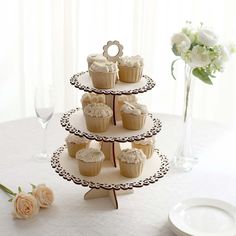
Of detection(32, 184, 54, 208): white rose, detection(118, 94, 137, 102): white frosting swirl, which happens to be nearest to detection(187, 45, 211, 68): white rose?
detection(118, 94, 137, 102): white frosting swirl

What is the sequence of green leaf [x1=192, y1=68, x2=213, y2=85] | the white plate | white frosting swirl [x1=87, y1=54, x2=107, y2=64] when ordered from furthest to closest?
green leaf [x1=192, y1=68, x2=213, y2=85] → white frosting swirl [x1=87, y1=54, x2=107, y2=64] → the white plate

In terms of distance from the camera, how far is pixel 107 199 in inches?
86.5

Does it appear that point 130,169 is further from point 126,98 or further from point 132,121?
point 126,98

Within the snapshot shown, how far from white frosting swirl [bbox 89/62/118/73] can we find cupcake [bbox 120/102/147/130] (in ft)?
0.44

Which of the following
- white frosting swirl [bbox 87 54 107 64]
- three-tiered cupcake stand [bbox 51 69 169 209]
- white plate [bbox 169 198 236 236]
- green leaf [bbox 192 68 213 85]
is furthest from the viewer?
green leaf [bbox 192 68 213 85]

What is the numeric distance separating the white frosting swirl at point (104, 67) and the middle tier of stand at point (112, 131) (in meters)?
0.19

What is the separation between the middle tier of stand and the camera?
80.4 inches

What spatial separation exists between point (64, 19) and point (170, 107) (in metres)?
0.86

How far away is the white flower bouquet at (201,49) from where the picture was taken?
7.29 ft

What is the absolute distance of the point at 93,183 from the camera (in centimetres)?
205

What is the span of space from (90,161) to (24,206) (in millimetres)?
249

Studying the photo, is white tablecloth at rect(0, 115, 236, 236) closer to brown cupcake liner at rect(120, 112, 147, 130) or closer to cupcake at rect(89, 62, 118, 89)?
brown cupcake liner at rect(120, 112, 147, 130)

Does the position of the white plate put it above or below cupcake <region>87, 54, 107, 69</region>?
below

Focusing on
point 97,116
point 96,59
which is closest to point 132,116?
point 97,116
